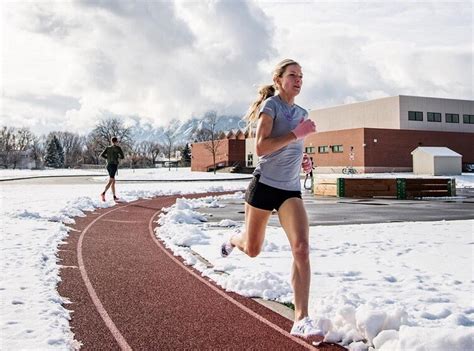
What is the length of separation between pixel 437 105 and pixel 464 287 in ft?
220

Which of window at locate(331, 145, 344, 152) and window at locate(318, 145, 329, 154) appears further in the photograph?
window at locate(318, 145, 329, 154)

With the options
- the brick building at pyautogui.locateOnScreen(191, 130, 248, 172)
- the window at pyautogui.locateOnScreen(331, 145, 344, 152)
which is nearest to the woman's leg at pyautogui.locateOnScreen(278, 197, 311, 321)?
the window at pyautogui.locateOnScreen(331, 145, 344, 152)

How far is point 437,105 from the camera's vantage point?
66000 millimetres

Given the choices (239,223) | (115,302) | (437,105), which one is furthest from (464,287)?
(437,105)

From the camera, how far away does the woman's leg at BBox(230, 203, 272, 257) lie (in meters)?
4.22

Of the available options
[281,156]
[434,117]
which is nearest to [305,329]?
[281,156]

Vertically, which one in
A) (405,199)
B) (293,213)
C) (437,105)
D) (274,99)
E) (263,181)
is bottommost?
(405,199)

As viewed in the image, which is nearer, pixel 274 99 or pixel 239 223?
pixel 274 99

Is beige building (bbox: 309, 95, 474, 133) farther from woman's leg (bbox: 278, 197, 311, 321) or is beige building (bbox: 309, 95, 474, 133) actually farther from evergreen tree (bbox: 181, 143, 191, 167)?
evergreen tree (bbox: 181, 143, 191, 167)

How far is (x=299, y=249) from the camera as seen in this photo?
3.98m

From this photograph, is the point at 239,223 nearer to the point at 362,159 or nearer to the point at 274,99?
the point at 274,99

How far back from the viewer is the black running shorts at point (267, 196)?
13.3 ft

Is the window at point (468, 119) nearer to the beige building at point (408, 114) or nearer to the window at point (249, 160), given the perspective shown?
the beige building at point (408, 114)

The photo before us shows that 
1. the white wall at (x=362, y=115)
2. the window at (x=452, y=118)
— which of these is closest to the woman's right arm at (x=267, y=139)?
the white wall at (x=362, y=115)
